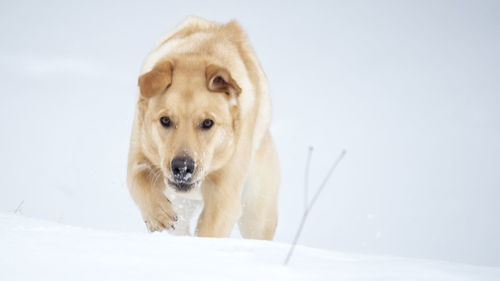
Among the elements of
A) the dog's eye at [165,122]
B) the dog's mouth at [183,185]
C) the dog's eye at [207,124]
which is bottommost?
the dog's mouth at [183,185]

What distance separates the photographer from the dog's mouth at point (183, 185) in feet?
14.1

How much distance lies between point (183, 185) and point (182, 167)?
22 centimetres

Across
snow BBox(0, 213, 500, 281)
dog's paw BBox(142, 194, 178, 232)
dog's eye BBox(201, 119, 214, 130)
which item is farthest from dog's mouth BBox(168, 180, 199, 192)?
snow BBox(0, 213, 500, 281)

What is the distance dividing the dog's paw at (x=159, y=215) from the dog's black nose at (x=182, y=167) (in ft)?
1.32

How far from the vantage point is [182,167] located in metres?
4.18

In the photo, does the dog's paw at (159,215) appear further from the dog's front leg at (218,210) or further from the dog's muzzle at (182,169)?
the dog's front leg at (218,210)

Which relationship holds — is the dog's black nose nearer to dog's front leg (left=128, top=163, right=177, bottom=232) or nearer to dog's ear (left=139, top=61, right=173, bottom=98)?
dog's front leg (left=128, top=163, right=177, bottom=232)

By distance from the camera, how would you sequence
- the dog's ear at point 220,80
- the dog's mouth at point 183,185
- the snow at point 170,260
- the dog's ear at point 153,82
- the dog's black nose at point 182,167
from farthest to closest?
the dog's ear at point 220,80 < the dog's ear at point 153,82 < the dog's mouth at point 183,185 < the dog's black nose at point 182,167 < the snow at point 170,260

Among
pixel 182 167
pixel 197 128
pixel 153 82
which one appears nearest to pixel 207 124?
pixel 197 128

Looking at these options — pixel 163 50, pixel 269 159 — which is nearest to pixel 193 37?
pixel 163 50

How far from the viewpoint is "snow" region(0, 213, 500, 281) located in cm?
168

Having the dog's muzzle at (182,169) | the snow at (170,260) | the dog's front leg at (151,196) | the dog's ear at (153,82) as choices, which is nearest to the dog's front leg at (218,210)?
the dog's front leg at (151,196)

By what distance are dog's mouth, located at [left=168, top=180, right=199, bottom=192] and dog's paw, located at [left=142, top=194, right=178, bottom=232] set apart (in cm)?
24

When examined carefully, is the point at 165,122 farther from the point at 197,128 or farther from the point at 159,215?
the point at 159,215
